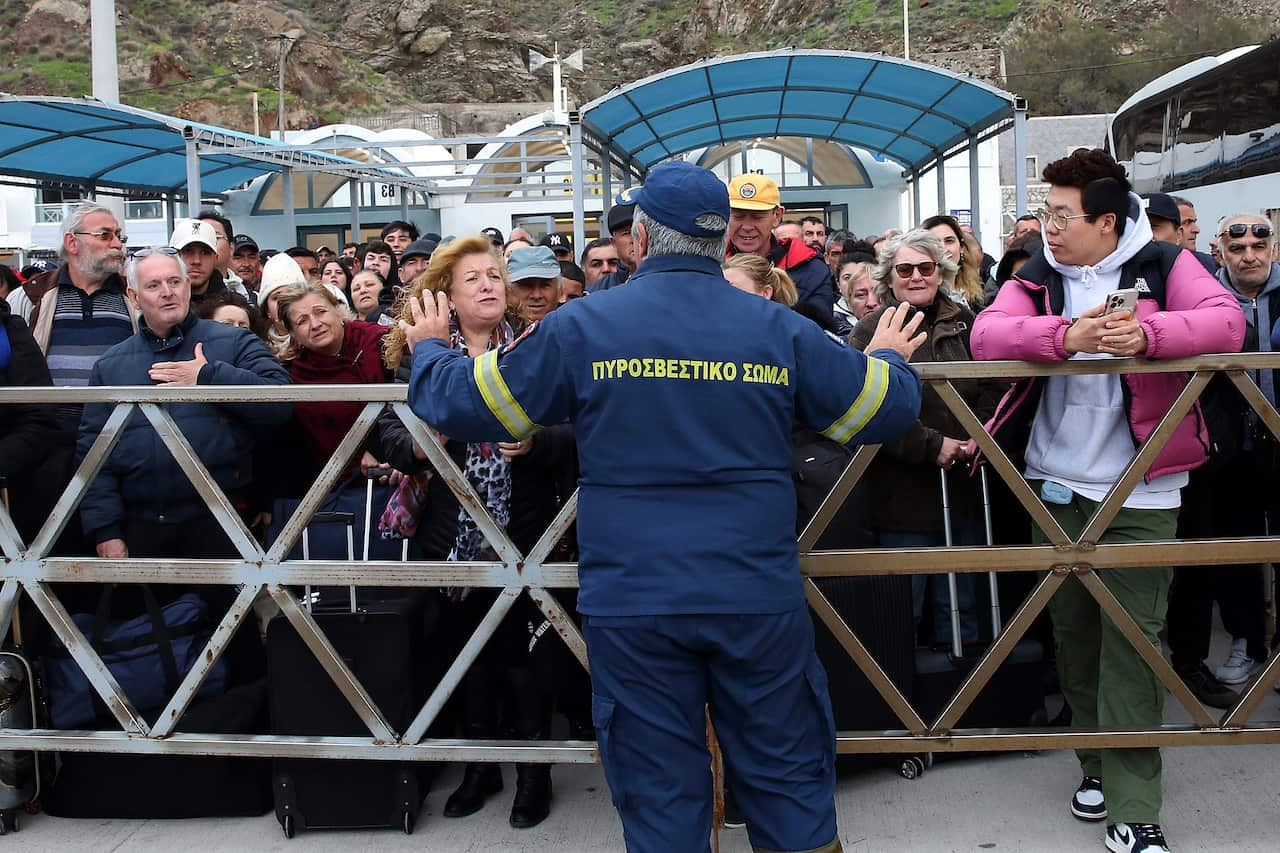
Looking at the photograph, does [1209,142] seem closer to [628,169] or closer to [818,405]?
[628,169]

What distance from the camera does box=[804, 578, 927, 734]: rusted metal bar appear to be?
10.5 ft

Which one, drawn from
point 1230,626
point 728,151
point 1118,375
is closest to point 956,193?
point 728,151

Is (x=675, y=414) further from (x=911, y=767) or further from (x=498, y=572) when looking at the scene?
(x=911, y=767)

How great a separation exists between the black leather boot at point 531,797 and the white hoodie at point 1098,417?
6.06 ft

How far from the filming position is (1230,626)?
4703mm

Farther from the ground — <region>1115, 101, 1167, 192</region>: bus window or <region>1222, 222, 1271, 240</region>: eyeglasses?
<region>1115, 101, 1167, 192</region>: bus window

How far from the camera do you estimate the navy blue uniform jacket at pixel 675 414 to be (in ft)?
7.98

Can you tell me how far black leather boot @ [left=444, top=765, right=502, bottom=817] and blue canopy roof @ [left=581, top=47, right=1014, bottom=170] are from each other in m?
7.66

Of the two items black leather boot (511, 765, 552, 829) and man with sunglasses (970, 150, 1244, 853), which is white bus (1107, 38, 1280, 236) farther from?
black leather boot (511, 765, 552, 829)

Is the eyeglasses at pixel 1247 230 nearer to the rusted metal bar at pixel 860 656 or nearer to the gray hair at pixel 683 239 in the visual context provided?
the rusted metal bar at pixel 860 656

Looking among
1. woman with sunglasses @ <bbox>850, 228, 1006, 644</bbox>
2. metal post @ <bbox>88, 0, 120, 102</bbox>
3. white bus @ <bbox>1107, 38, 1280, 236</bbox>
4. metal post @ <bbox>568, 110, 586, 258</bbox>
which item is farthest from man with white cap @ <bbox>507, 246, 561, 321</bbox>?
metal post @ <bbox>88, 0, 120, 102</bbox>

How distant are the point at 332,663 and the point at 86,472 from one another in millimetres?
905

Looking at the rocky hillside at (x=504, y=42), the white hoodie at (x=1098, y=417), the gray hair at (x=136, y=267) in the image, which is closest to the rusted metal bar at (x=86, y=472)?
the gray hair at (x=136, y=267)

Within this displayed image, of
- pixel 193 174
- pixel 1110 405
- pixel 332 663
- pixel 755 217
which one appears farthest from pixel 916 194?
pixel 332 663
